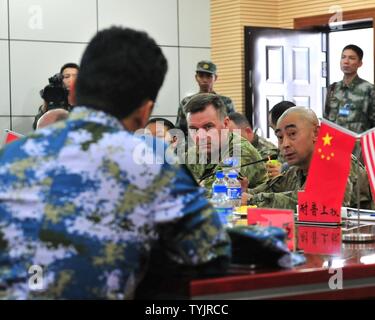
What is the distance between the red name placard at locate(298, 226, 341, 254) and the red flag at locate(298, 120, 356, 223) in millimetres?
94

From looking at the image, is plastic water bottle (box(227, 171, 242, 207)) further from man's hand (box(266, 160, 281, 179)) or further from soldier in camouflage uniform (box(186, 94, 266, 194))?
man's hand (box(266, 160, 281, 179))

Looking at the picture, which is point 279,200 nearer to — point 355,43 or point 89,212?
point 89,212

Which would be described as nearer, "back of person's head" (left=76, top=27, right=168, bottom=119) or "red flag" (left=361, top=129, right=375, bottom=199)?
"back of person's head" (left=76, top=27, right=168, bottom=119)

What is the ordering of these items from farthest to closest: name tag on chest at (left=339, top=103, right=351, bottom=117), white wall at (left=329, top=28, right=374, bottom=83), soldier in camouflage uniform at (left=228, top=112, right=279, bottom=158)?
1. white wall at (left=329, top=28, right=374, bottom=83)
2. name tag on chest at (left=339, top=103, right=351, bottom=117)
3. soldier in camouflage uniform at (left=228, top=112, right=279, bottom=158)

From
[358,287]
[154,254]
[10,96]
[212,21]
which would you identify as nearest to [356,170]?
[358,287]

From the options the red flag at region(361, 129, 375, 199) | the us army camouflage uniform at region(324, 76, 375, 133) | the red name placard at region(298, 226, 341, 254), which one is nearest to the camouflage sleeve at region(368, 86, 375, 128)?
the us army camouflage uniform at region(324, 76, 375, 133)

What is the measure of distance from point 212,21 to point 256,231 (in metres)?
8.00

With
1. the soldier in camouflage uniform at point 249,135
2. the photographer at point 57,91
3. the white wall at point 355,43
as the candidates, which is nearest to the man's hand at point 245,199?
the soldier in camouflage uniform at point 249,135

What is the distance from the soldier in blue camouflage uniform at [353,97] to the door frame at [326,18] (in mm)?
676

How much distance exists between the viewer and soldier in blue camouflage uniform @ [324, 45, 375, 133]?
351 inches

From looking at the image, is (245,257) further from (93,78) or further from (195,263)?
(93,78)

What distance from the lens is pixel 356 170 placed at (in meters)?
4.09

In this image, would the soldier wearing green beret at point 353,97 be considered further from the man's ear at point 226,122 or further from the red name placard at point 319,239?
the red name placard at point 319,239

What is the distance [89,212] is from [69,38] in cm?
645
